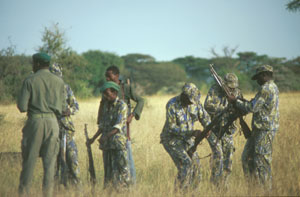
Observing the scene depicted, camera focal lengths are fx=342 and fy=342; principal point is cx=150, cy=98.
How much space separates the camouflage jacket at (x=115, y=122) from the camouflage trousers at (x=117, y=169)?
0.37 ft

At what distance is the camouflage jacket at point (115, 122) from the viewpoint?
445 cm

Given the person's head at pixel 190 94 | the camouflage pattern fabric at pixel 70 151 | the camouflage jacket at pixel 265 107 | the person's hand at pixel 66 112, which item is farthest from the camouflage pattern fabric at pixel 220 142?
the person's hand at pixel 66 112

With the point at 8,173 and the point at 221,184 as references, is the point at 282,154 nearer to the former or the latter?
the point at 221,184

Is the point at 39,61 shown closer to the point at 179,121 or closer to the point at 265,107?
the point at 179,121

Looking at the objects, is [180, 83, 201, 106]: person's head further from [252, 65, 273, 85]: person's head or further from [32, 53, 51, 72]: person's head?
[32, 53, 51, 72]: person's head

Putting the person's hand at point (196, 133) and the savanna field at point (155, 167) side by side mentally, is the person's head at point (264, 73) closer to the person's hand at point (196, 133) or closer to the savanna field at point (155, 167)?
the person's hand at point (196, 133)

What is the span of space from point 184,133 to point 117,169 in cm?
104

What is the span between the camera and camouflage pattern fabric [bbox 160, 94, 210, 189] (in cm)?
468

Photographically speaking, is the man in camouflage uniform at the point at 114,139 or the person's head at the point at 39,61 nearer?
the person's head at the point at 39,61

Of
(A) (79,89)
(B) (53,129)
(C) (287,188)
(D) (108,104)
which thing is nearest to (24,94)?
(B) (53,129)

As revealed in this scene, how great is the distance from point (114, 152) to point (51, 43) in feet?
39.5

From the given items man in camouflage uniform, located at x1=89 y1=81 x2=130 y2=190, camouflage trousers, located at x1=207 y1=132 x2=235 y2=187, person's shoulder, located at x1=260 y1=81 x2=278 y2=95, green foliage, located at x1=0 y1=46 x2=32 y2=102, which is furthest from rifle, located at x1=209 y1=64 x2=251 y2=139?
green foliage, located at x1=0 y1=46 x2=32 y2=102

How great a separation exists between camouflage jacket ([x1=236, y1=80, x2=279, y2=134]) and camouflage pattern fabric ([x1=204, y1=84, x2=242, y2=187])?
15.8 inches

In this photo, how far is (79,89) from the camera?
Answer: 62.7ft
